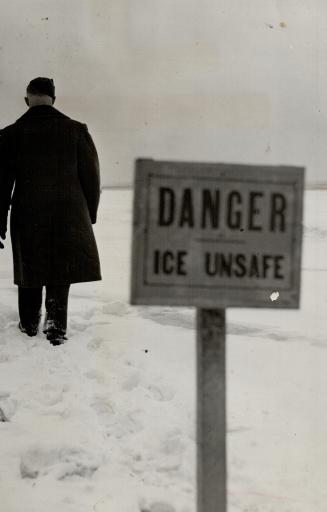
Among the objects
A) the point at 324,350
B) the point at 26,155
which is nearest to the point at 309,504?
the point at 324,350

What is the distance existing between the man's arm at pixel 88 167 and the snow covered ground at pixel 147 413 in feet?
3.18

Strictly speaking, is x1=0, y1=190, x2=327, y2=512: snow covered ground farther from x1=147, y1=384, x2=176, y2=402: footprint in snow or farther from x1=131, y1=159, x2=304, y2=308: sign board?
x1=131, y1=159, x2=304, y2=308: sign board

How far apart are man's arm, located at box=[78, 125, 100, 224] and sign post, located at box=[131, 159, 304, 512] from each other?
8.92 feet

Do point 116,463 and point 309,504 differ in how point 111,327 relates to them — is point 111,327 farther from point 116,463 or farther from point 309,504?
point 309,504

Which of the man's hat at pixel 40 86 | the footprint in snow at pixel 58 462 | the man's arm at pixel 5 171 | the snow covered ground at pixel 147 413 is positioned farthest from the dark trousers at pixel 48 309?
the footprint in snow at pixel 58 462

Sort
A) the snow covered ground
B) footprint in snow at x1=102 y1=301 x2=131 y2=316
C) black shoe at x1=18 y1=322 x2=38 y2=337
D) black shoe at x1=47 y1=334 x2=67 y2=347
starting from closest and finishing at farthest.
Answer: the snow covered ground, black shoe at x1=47 y1=334 x2=67 y2=347, black shoe at x1=18 y1=322 x2=38 y2=337, footprint in snow at x1=102 y1=301 x2=131 y2=316

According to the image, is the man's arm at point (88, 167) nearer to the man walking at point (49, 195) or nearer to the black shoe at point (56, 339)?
the man walking at point (49, 195)

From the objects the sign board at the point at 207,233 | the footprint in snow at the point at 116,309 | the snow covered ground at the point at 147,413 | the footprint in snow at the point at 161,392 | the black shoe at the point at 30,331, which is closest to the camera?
the sign board at the point at 207,233

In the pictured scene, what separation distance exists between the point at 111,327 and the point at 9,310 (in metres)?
0.89

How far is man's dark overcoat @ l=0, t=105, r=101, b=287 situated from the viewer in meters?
4.06

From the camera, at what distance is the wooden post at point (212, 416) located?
1508 mm

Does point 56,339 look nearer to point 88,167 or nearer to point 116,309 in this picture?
point 116,309

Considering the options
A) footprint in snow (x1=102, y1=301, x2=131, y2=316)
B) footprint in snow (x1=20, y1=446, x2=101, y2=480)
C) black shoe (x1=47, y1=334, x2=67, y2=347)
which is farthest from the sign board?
footprint in snow (x1=102, y1=301, x2=131, y2=316)

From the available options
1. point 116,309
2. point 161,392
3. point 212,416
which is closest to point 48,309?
point 116,309
